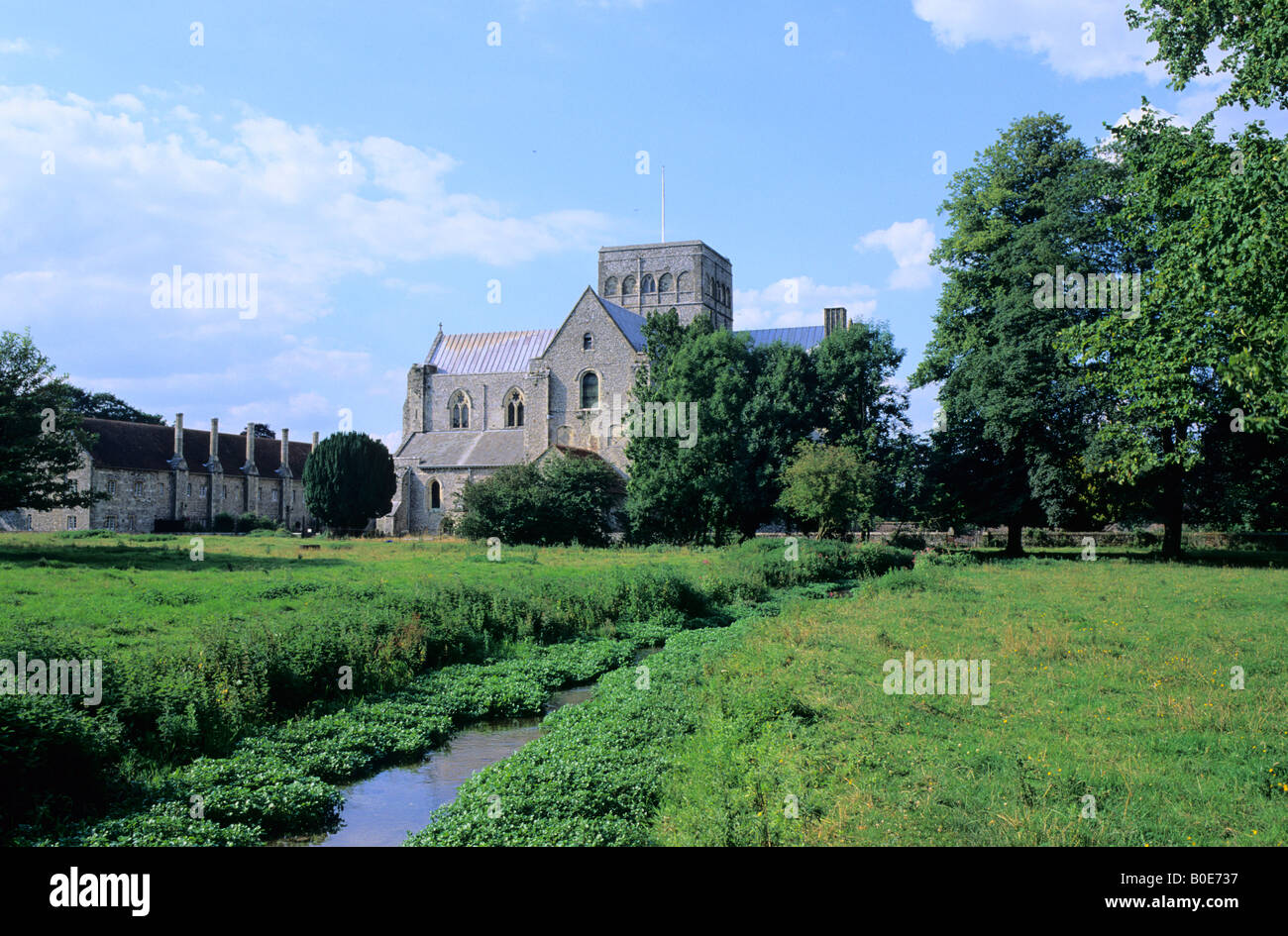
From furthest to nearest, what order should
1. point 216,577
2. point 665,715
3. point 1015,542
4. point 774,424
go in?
point 774,424 < point 1015,542 < point 216,577 < point 665,715

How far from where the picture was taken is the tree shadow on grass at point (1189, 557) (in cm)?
3719

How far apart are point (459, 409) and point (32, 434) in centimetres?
4012

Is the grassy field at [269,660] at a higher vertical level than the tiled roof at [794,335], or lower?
lower

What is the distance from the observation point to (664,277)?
86562mm

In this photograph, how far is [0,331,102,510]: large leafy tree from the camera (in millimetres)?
32375

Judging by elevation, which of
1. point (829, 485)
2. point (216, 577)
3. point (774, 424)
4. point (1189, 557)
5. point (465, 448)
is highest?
point (774, 424)

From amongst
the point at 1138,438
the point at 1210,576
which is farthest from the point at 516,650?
the point at 1210,576

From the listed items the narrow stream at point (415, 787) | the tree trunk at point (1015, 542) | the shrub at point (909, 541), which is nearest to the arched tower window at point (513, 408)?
the shrub at point (909, 541)

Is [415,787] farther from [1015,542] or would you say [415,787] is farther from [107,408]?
[107,408]

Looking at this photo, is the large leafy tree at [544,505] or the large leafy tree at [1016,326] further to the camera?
the large leafy tree at [544,505]

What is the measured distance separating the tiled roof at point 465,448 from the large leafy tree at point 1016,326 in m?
31.3

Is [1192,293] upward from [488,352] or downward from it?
downward

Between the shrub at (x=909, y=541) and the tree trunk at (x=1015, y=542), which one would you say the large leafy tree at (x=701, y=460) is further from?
the tree trunk at (x=1015, y=542)

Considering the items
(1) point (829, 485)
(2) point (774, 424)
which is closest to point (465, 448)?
(2) point (774, 424)
